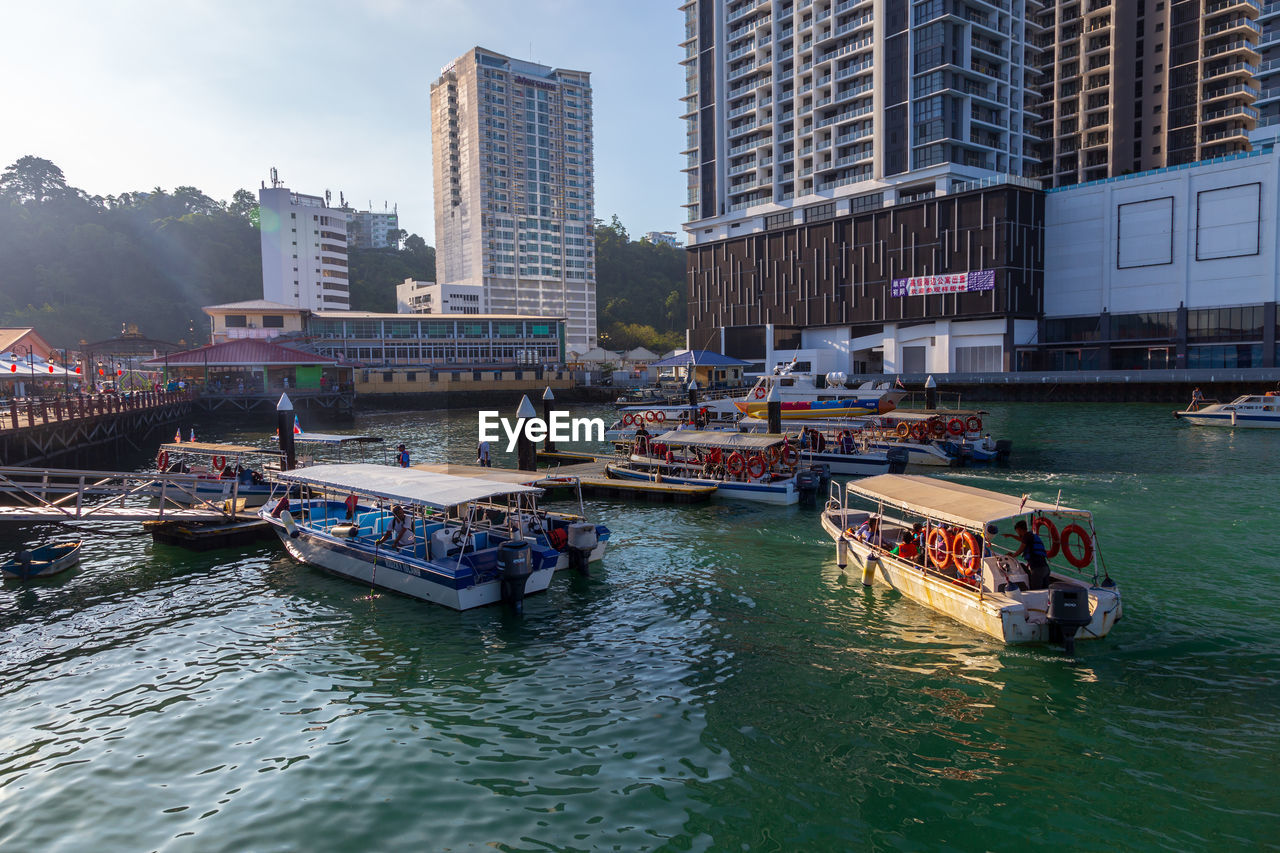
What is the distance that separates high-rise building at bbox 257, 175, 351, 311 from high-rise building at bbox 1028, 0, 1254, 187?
304 ft

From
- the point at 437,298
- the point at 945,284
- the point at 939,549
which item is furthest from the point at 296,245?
the point at 939,549

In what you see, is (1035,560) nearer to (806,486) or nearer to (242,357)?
(806,486)

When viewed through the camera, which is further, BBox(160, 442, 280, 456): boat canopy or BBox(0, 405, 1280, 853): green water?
BBox(160, 442, 280, 456): boat canopy

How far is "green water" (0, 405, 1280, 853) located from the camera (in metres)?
9.12

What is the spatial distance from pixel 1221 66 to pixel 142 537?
107951 millimetres

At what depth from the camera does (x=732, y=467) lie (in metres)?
29.2

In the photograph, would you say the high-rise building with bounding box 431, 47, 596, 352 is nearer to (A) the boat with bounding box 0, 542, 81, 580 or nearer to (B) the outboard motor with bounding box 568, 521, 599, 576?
(A) the boat with bounding box 0, 542, 81, 580

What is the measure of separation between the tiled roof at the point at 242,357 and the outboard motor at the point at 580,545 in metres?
56.3

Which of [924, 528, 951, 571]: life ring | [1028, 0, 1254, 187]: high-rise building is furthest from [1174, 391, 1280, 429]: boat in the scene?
[1028, 0, 1254, 187]: high-rise building

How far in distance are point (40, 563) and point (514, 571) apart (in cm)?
1254

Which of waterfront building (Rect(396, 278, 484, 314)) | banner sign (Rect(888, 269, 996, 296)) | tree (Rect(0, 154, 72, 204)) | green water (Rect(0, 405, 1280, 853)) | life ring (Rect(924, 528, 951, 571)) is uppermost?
tree (Rect(0, 154, 72, 204))

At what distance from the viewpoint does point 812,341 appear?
84750mm

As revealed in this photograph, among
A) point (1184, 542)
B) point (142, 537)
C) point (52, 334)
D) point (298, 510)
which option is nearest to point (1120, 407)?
point (1184, 542)

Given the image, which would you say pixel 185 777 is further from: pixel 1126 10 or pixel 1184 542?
pixel 1126 10
